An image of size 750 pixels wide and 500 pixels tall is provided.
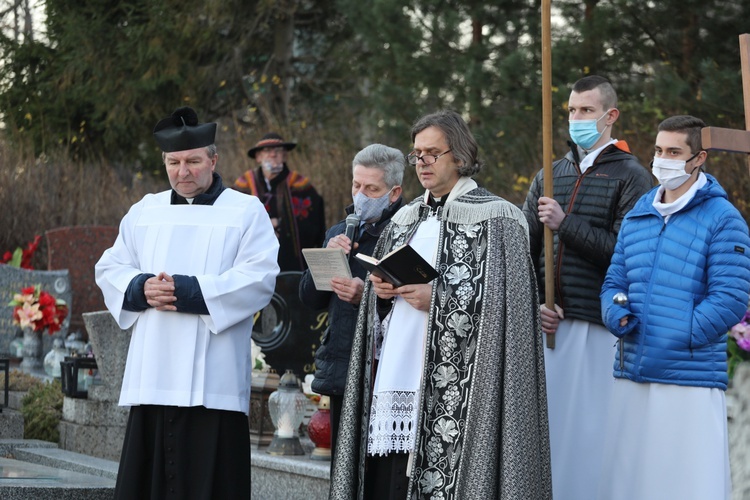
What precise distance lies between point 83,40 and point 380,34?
6.35m

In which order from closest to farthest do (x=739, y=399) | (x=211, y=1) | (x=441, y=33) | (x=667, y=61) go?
(x=739, y=399), (x=667, y=61), (x=441, y=33), (x=211, y=1)

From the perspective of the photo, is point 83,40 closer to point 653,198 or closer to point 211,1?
point 211,1

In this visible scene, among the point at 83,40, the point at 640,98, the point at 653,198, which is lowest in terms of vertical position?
the point at 653,198

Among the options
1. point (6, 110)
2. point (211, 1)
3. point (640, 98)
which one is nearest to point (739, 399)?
point (640, 98)

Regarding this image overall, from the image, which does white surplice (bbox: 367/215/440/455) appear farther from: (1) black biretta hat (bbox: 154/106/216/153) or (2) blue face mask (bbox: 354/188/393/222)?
(1) black biretta hat (bbox: 154/106/216/153)

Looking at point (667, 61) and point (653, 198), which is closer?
point (653, 198)

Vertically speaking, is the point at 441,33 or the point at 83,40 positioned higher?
the point at 83,40

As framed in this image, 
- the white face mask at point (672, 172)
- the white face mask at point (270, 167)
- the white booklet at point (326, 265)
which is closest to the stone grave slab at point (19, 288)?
the white face mask at point (270, 167)

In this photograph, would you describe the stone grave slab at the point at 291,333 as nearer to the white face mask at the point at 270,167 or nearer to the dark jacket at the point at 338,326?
the white face mask at the point at 270,167

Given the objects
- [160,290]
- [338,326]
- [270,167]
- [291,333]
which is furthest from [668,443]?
[270,167]

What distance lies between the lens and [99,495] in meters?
6.97

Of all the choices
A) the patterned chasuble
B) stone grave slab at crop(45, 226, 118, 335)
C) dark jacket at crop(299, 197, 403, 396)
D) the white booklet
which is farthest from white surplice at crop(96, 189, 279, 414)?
stone grave slab at crop(45, 226, 118, 335)

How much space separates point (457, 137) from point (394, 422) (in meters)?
1.21

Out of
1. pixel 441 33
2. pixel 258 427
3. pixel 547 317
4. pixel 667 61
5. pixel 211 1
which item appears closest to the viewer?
pixel 547 317
